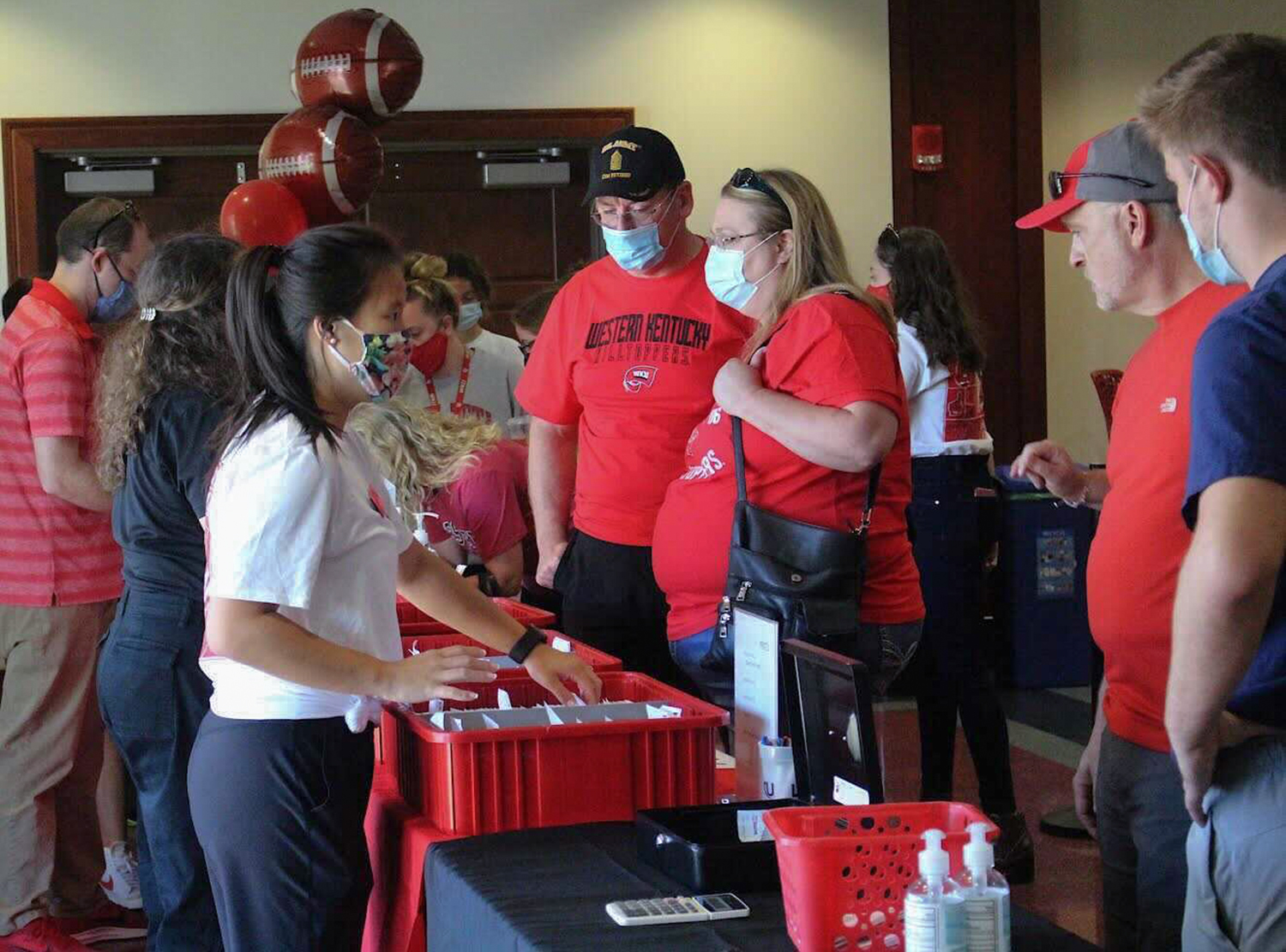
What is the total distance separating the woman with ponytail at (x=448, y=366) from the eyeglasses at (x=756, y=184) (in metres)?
1.73

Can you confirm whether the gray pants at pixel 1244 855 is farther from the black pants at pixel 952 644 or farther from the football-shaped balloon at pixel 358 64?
the football-shaped balloon at pixel 358 64

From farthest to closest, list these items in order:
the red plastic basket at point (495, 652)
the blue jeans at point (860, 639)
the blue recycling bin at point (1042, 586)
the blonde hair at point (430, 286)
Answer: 1. the blue recycling bin at point (1042, 586)
2. the blonde hair at point (430, 286)
3. the blue jeans at point (860, 639)
4. the red plastic basket at point (495, 652)

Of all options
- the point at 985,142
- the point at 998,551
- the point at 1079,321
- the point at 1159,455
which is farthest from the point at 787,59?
the point at 1159,455

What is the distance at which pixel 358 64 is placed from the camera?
4.20 metres

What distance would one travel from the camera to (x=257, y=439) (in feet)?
6.20

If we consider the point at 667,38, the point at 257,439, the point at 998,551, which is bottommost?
the point at 998,551

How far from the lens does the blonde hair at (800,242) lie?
246 centimetres

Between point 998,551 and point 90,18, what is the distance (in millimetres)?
4196

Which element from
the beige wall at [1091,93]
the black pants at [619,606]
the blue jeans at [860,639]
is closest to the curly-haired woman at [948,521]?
the black pants at [619,606]

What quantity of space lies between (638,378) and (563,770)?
46.5 inches

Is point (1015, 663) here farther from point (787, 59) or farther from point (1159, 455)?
point (1159, 455)

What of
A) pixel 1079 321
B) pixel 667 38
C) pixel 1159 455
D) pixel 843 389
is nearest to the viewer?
pixel 1159 455

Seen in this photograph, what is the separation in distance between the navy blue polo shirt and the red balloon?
275 centimetres

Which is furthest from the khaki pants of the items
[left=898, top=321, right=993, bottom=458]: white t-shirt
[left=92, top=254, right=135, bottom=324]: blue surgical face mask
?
[left=898, top=321, right=993, bottom=458]: white t-shirt
